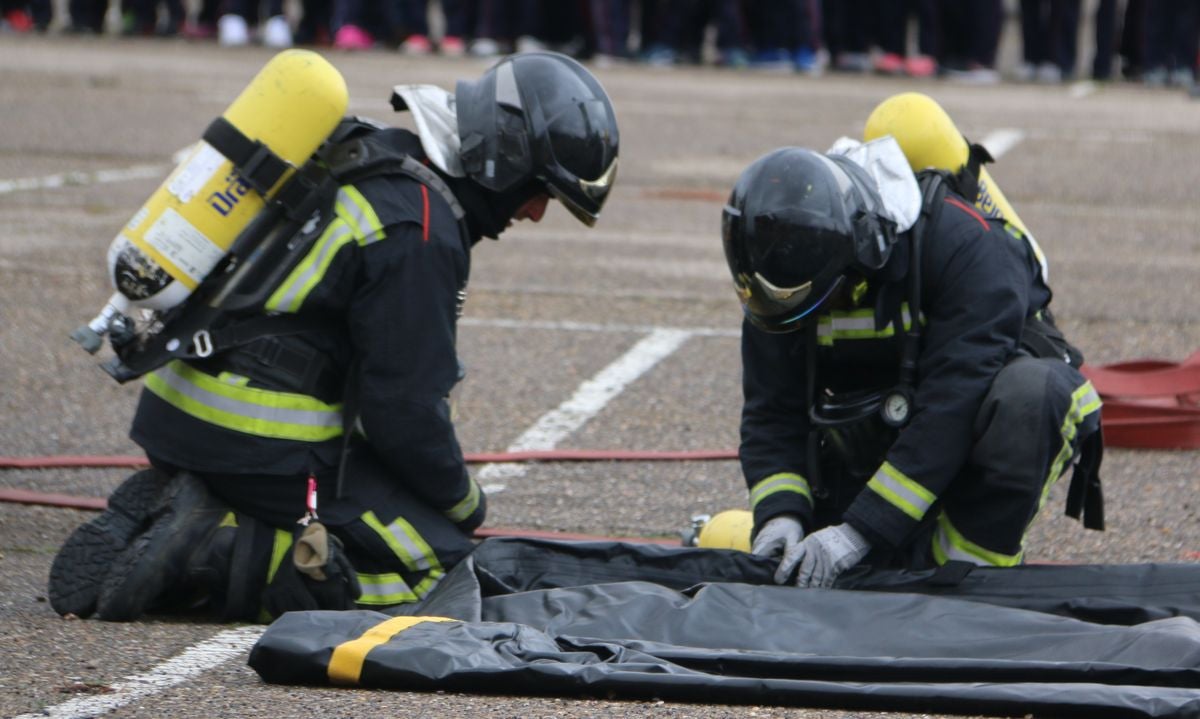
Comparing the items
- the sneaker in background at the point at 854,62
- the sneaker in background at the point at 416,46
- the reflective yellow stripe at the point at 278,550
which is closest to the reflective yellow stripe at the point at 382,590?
the reflective yellow stripe at the point at 278,550

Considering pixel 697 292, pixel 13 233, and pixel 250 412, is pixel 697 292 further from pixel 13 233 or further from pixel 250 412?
pixel 250 412

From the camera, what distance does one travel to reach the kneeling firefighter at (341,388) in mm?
4477

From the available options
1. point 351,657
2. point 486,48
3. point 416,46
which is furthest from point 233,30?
point 351,657

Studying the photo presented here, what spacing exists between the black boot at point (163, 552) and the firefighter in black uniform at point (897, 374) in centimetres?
138

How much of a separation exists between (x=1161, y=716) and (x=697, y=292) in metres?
5.52

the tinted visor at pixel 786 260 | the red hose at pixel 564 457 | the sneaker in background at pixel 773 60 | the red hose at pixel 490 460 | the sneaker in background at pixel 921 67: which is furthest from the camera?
the sneaker in background at pixel 773 60

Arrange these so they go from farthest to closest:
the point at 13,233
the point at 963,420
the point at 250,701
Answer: the point at 13,233, the point at 963,420, the point at 250,701

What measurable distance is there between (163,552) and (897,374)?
1.87 m

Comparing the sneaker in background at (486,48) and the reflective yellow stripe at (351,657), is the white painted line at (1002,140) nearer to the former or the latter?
the sneaker in background at (486,48)

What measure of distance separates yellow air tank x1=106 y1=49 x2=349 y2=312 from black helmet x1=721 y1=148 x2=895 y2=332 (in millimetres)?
1002

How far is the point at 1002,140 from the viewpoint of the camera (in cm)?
1406

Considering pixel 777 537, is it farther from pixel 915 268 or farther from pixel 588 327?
pixel 588 327

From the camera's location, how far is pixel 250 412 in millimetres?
4539

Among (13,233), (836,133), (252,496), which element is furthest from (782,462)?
(836,133)
